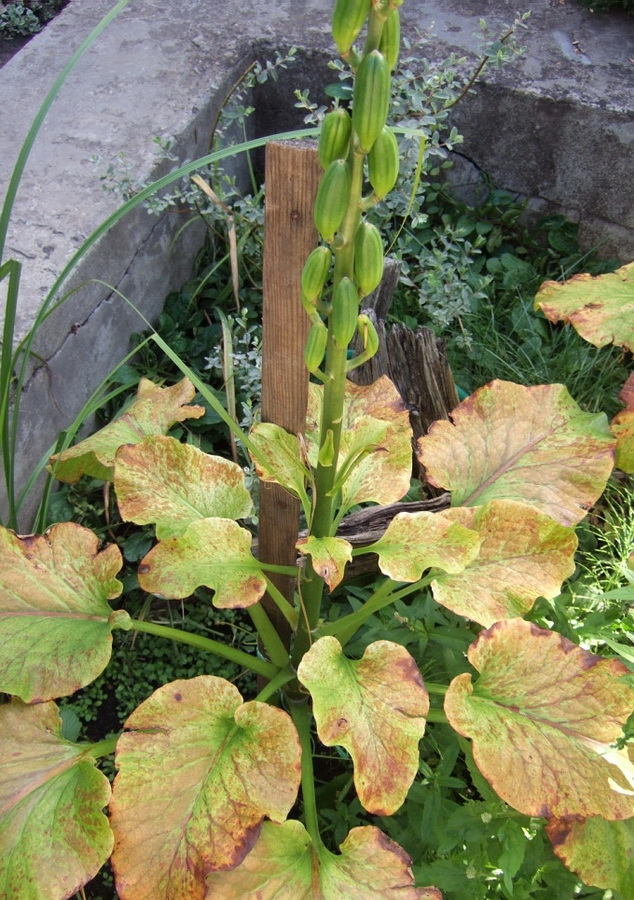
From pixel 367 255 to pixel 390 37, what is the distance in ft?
0.75

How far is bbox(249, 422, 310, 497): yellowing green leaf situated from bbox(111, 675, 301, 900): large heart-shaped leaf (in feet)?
1.09

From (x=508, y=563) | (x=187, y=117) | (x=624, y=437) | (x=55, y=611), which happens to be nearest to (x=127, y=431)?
(x=55, y=611)

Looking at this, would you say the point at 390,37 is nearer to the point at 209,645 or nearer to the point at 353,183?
the point at 353,183

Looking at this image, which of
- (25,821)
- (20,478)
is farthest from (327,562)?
(20,478)

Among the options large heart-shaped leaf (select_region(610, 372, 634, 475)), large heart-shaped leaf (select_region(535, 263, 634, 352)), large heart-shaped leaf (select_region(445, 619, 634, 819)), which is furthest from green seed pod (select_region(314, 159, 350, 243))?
large heart-shaped leaf (select_region(535, 263, 634, 352))

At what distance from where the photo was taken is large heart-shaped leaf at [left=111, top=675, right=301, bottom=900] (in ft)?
3.42

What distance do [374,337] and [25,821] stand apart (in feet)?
2.84

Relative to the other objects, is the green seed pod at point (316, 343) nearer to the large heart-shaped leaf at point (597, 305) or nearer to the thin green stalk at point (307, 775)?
the thin green stalk at point (307, 775)

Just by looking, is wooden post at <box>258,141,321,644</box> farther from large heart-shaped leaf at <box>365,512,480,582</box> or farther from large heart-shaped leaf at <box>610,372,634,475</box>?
large heart-shaped leaf at <box>610,372,634,475</box>

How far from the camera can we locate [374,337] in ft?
3.28

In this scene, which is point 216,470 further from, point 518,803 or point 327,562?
point 518,803

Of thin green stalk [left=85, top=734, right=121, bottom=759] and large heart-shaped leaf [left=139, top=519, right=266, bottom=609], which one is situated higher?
large heart-shaped leaf [left=139, top=519, right=266, bottom=609]

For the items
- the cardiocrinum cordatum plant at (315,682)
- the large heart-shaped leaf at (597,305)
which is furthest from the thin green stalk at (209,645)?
the large heart-shaped leaf at (597,305)

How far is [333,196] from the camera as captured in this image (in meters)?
0.86
